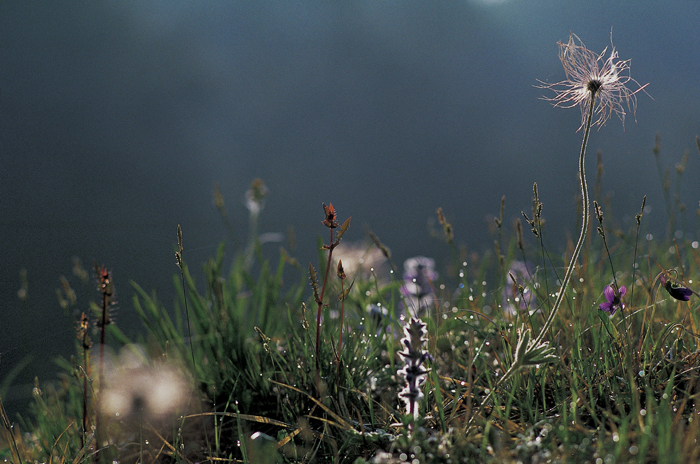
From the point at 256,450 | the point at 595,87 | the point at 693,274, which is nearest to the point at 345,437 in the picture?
the point at 256,450

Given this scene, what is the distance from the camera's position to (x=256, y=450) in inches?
32.4

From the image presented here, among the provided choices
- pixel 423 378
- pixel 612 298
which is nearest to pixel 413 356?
pixel 423 378

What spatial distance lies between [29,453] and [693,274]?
7.54 feet

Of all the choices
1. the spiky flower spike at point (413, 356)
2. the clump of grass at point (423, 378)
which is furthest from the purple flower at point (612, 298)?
the spiky flower spike at point (413, 356)

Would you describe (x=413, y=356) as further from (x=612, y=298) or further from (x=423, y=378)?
(x=612, y=298)

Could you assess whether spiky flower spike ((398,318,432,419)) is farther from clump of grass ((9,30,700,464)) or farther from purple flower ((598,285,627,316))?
purple flower ((598,285,627,316))

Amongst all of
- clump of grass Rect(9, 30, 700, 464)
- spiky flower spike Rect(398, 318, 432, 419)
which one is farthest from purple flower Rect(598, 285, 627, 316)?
spiky flower spike Rect(398, 318, 432, 419)

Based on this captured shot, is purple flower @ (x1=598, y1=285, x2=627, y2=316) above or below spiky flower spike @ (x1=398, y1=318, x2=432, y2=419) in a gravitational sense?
above

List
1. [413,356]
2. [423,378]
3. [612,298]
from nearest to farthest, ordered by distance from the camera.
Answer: [413,356], [423,378], [612,298]

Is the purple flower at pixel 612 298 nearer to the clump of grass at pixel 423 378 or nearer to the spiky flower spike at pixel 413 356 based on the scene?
the clump of grass at pixel 423 378

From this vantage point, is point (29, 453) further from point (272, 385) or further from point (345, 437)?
point (345, 437)

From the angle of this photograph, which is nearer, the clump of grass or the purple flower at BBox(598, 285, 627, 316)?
the clump of grass

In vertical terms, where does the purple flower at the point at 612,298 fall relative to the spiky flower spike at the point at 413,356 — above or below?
above

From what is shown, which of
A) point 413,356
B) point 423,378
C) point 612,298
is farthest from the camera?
point 612,298
